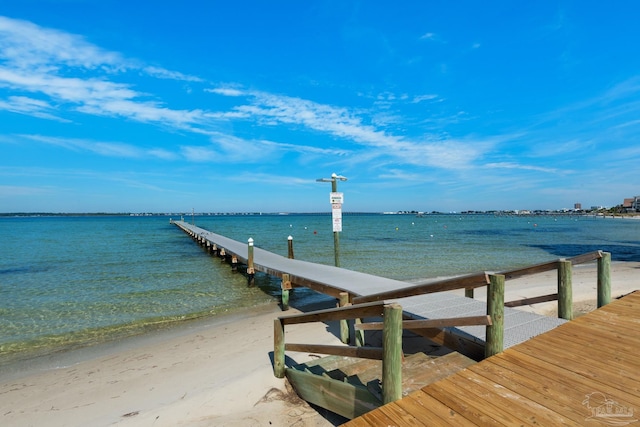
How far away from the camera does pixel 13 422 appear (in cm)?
429

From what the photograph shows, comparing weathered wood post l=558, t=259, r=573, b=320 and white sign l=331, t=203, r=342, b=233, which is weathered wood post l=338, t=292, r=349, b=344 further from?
white sign l=331, t=203, r=342, b=233

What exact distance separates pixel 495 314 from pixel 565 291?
2445 mm

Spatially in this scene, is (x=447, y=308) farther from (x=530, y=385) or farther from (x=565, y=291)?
(x=530, y=385)

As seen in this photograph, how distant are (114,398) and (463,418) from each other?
4.93 metres

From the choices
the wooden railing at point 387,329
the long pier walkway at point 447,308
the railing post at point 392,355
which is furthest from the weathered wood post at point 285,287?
the railing post at point 392,355

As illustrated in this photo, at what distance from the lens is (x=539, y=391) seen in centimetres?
268

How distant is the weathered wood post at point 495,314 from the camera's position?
3.11m

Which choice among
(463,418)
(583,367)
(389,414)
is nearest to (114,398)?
(389,414)

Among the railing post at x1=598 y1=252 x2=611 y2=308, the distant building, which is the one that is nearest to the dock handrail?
the railing post at x1=598 y1=252 x2=611 y2=308

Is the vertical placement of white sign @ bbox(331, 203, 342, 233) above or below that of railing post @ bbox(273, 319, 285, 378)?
above

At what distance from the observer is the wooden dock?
92.4 inches

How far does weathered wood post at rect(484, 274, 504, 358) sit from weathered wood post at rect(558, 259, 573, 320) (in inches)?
84.9

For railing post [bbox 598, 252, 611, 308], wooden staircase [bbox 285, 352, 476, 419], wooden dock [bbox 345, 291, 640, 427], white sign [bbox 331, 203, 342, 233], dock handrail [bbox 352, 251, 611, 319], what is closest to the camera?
wooden dock [bbox 345, 291, 640, 427]

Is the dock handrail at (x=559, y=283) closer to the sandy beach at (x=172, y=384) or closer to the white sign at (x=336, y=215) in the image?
the sandy beach at (x=172, y=384)
